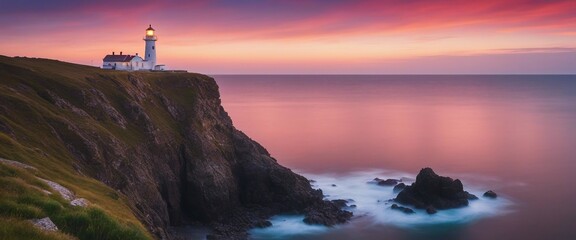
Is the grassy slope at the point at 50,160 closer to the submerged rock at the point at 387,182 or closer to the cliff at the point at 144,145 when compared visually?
the cliff at the point at 144,145

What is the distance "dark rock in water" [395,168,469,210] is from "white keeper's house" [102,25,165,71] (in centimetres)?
5547

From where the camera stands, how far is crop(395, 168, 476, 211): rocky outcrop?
62072 millimetres

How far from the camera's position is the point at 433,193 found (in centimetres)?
6309

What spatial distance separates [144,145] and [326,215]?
838 inches

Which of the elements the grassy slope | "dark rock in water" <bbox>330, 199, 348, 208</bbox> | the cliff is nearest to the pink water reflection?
"dark rock in water" <bbox>330, 199, 348, 208</bbox>

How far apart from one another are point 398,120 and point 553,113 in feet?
182

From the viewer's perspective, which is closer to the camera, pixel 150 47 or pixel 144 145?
pixel 144 145

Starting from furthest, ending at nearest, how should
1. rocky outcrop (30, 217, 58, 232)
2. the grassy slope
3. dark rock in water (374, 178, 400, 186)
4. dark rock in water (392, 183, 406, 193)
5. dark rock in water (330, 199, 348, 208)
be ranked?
dark rock in water (374, 178, 400, 186) → dark rock in water (392, 183, 406, 193) → dark rock in water (330, 199, 348, 208) → the grassy slope → rocky outcrop (30, 217, 58, 232)

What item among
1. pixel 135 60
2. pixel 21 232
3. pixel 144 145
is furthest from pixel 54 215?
pixel 135 60

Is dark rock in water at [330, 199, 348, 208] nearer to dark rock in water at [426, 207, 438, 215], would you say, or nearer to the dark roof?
dark rock in water at [426, 207, 438, 215]

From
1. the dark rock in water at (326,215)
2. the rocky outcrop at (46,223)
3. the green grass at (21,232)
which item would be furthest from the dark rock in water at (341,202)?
the green grass at (21,232)

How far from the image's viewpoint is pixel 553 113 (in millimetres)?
168000

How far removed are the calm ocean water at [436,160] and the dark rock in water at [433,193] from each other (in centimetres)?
185

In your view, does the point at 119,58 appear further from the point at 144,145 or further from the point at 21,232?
the point at 21,232
